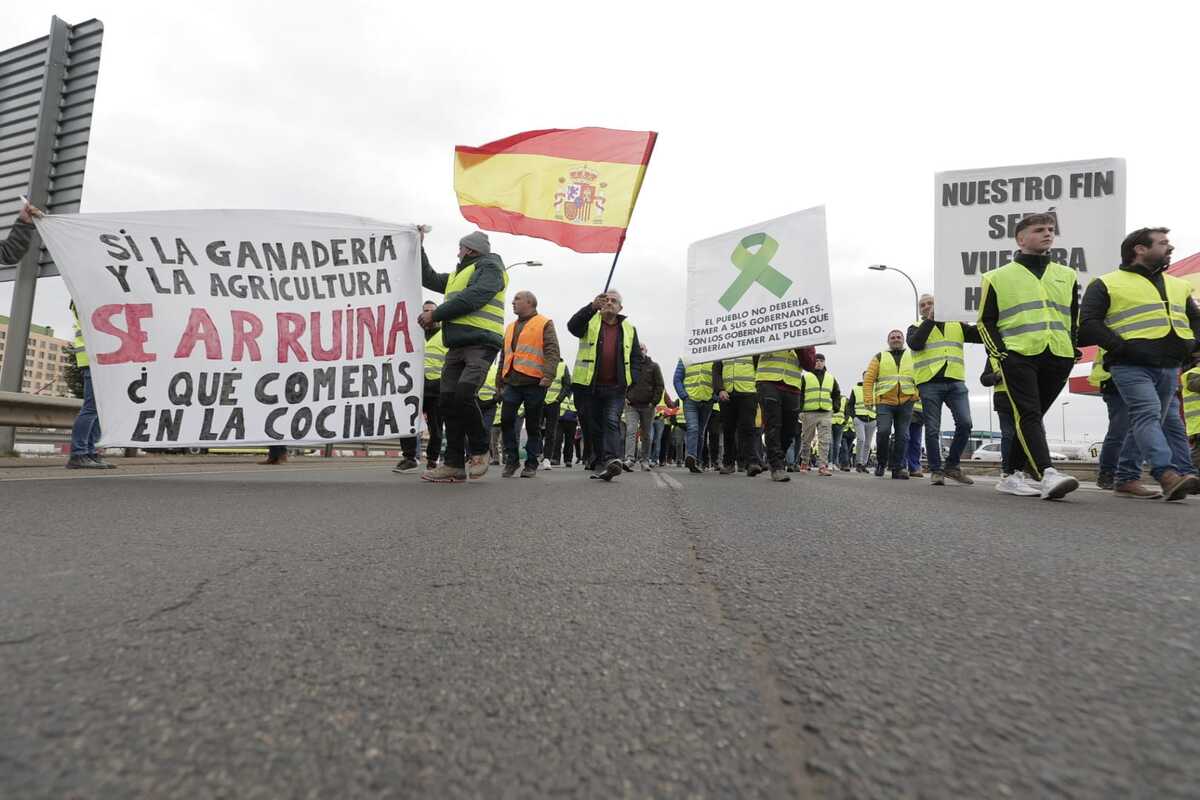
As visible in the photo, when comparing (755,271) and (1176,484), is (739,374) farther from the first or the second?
(1176,484)

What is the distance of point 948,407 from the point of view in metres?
7.92

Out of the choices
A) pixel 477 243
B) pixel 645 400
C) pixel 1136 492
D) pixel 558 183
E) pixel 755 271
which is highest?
pixel 558 183

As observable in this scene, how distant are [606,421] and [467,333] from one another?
200 cm

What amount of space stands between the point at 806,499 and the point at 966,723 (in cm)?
343

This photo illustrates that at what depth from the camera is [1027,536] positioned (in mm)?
2588

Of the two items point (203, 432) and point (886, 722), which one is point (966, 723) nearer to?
point (886, 722)

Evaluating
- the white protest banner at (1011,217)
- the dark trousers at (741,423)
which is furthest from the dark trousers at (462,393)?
the white protest banner at (1011,217)

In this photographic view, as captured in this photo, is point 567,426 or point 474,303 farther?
point 567,426

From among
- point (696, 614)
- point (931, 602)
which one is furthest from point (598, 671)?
point (931, 602)

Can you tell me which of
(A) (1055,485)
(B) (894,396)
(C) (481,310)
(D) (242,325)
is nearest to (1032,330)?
(A) (1055,485)

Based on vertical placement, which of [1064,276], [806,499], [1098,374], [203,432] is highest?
[1064,276]

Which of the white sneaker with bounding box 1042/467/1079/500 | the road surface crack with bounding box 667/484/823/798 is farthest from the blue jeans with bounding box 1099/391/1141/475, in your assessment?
the road surface crack with bounding box 667/484/823/798

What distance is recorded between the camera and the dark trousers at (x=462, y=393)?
5293 mm

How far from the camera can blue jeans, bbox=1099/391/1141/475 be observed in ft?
17.8
